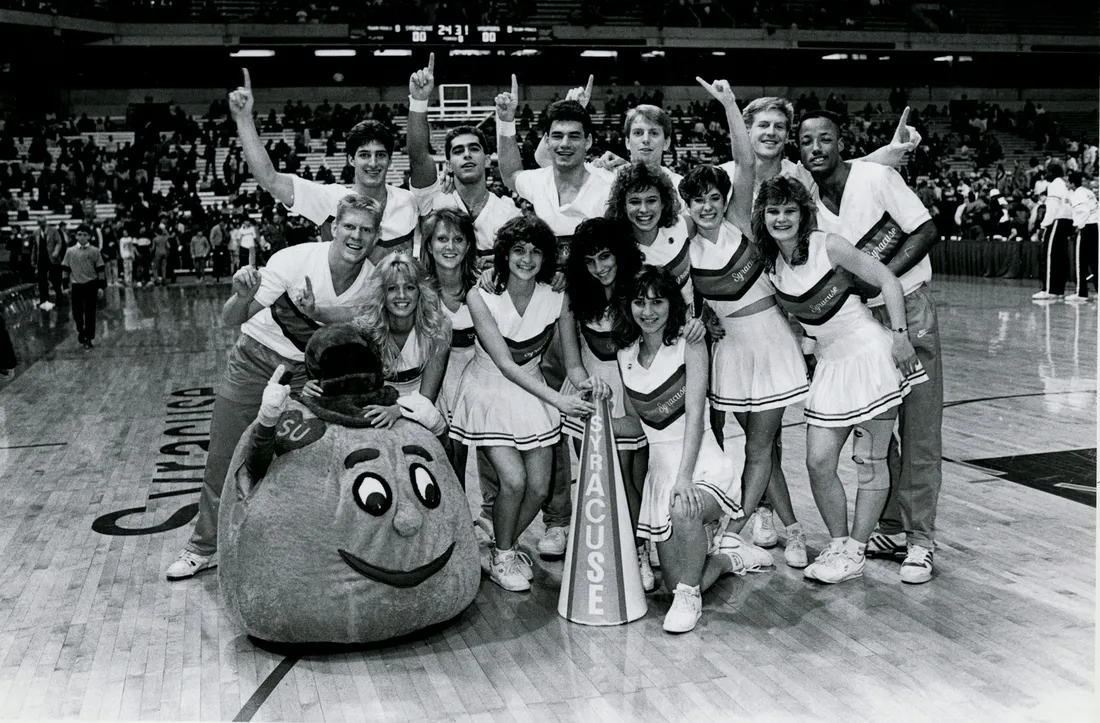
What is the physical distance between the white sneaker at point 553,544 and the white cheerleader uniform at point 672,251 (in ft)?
3.87

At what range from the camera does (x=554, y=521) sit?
4.89 metres

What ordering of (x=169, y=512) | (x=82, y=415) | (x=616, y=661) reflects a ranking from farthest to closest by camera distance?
(x=82, y=415)
(x=169, y=512)
(x=616, y=661)

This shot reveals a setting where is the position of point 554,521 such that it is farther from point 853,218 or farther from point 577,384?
point 853,218

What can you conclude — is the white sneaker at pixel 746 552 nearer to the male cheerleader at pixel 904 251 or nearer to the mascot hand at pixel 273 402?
the male cheerleader at pixel 904 251

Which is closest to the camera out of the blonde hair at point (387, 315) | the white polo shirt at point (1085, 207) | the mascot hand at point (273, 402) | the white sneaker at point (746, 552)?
the mascot hand at point (273, 402)

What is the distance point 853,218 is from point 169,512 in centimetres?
362

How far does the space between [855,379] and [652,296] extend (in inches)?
33.4

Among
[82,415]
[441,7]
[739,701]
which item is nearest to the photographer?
[739,701]

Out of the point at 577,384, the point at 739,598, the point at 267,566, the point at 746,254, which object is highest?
the point at 746,254

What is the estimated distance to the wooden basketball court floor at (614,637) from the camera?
3246 mm

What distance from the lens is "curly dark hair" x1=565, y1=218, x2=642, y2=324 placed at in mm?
4113

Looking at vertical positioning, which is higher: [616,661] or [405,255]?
[405,255]

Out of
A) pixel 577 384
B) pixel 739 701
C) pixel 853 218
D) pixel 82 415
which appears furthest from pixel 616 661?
pixel 82 415

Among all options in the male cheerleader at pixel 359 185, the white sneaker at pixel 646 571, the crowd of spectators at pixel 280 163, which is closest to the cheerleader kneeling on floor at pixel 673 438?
the white sneaker at pixel 646 571
